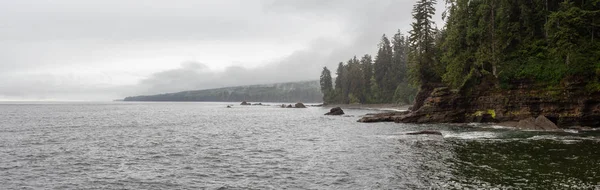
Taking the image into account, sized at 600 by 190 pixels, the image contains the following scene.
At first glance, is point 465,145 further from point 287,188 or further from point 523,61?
point 523,61

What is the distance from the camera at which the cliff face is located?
148ft

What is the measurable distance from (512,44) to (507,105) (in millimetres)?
13268

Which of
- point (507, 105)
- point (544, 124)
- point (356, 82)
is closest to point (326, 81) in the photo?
point (356, 82)

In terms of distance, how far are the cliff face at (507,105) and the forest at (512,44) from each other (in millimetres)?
1050

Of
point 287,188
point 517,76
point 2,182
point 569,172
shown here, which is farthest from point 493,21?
point 2,182

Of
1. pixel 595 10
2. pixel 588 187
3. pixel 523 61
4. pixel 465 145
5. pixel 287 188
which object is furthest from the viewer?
pixel 523 61

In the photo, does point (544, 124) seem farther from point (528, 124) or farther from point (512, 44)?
point (512, 44)

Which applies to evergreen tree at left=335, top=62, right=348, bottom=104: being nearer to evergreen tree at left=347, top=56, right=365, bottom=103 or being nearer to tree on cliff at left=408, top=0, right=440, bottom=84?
evergreen tree at left=347, top=56, right=365, bottom=103

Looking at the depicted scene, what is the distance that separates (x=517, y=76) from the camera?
172ft

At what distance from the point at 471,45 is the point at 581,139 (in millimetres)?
29657

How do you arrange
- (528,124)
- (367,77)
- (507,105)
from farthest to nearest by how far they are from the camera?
(367,77), (507,105), (528,124)

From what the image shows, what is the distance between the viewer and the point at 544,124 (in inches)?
1708

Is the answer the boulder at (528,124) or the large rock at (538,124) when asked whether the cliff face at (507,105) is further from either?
the boulder at (528,124)

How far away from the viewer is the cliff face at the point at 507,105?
4525cm
